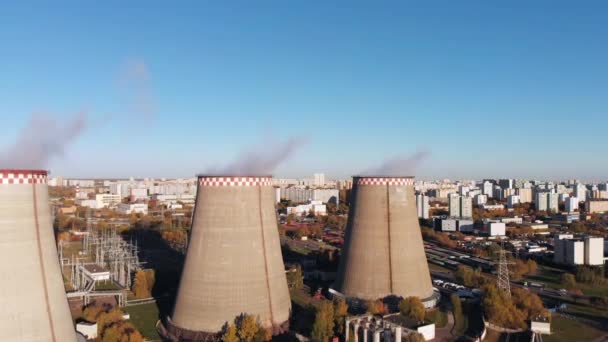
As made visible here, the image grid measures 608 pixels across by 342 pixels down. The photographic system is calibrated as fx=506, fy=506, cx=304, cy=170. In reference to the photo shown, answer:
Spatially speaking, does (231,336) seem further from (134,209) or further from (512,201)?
(512,201)

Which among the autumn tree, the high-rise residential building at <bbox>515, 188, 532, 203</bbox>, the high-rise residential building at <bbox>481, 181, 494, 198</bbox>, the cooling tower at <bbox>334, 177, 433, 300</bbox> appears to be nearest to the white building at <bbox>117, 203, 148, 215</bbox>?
the autumn tree

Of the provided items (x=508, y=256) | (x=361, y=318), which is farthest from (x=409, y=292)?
(x=508, y=256)

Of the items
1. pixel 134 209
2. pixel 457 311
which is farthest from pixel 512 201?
pixel 457 311

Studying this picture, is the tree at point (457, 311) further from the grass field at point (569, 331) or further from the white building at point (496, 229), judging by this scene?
the white building at point (496, 229)

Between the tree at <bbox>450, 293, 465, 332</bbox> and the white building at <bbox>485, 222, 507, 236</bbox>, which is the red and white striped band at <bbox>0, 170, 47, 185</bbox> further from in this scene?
the white building at <bbox>485, 222, 507, 236</bbox>

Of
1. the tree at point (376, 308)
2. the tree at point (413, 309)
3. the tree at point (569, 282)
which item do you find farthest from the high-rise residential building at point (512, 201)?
the tree at point (376, 308)

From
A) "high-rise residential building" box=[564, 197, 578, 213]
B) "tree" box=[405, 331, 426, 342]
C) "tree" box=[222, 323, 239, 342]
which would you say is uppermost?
"high-rise residential building" box=[564, 197, 578, 213]
